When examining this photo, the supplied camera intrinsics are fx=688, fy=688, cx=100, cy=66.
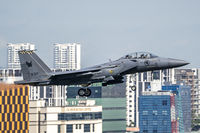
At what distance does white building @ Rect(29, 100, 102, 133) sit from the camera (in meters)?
162

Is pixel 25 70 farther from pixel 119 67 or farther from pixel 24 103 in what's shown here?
pixel 24 103

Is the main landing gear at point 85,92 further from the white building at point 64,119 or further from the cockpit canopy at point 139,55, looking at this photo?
the white building at point 64,119

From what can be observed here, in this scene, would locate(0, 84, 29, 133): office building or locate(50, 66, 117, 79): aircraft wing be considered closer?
locate(50, 66, 117, 79): aircraft wing

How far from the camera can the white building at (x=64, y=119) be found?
161625mm

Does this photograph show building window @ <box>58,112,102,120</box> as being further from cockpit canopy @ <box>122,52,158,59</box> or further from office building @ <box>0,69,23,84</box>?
cockpit canopy @ <box>122,52,158,59</box>

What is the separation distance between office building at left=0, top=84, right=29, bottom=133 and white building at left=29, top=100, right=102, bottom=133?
5315 millimetres

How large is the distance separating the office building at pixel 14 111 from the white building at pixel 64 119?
209 inches

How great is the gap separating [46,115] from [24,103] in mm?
7300

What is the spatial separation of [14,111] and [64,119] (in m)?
15.6

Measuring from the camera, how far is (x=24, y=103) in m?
156

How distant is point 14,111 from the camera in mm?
153875

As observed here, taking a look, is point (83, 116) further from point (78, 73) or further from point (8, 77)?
point (78, 73)

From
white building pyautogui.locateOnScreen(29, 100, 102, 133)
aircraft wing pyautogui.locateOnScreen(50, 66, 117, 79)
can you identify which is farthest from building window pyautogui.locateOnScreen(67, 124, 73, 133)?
aircraft wing pyautogui.locateOnScreen(50, 66, 117, 79)

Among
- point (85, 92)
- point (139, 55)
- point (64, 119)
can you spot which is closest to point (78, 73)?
point (85, 92)
